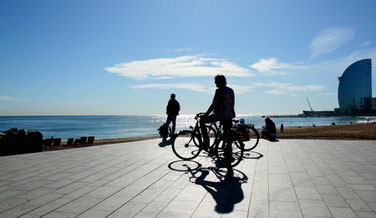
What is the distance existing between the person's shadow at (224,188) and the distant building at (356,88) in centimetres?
19131

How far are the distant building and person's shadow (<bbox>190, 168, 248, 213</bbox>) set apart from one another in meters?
191

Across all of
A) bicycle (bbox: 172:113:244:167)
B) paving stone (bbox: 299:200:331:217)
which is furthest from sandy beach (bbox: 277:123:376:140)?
paving stone (bbox: 299:200:331:217)

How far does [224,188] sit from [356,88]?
199 m

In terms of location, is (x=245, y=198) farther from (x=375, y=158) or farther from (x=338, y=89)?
(x=338, y=89)

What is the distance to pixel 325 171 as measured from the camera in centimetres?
498

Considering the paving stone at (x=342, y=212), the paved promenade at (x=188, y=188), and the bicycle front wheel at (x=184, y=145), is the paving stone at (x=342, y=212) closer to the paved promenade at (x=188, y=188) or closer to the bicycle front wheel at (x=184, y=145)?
the paved promenade at (x=188, y=188)

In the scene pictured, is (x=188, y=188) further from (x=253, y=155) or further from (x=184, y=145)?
(x=253, y=155)

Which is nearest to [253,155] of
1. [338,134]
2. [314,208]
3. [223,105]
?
[223,105]

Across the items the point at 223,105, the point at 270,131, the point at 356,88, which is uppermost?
the point at 356,88

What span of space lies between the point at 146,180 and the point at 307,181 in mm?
2979

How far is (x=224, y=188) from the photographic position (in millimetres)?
3918

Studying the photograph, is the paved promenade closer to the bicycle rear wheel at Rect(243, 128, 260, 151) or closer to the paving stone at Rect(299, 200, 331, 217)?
the paving stone at Rect(299, 200, 331, 217)

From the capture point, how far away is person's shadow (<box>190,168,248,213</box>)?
3194 mm

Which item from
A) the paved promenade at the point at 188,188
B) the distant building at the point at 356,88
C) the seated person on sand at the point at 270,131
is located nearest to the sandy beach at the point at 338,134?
the seated person on sand at the point at 270,131
